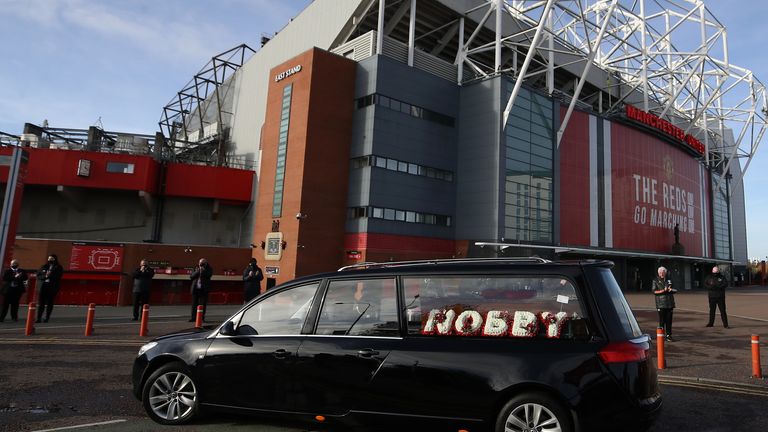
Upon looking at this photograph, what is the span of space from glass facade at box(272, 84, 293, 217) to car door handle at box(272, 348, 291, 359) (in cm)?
2327

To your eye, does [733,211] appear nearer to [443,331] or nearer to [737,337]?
[737,337]

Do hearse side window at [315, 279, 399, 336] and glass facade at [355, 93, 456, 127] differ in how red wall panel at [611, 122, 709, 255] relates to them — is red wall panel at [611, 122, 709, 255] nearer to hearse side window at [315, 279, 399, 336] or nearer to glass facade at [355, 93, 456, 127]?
glass facade at [355, 93, 456, 127]

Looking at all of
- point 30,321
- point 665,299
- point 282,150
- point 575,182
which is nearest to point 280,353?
point 30,321

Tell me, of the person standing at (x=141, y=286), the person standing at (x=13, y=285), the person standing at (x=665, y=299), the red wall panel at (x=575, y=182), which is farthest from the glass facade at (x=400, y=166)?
the person standing at (x=665, y=299)

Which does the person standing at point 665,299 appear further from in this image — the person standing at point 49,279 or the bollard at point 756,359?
the person standing at point 49,279

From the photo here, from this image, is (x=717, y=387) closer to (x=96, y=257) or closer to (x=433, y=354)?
(x=433, y=354)

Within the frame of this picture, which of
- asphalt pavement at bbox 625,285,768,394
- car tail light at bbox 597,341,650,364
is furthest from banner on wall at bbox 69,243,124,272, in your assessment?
car tail light at bbox 597,341,650,364

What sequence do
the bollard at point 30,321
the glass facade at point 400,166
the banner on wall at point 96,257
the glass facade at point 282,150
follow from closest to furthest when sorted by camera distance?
the bollard at point 30,321, the banner on wall at point 96,257, the glass facade at point 400,166, the glass facade at point 282,150

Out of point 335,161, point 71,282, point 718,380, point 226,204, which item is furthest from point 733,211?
point 71,282

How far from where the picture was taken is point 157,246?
72.7 feet

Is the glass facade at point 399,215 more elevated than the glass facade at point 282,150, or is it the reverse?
the glass facade at point 282,150

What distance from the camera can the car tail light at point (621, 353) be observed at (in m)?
3.61

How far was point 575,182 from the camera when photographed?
115 feet

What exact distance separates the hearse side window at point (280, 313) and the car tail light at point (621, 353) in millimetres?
2609
